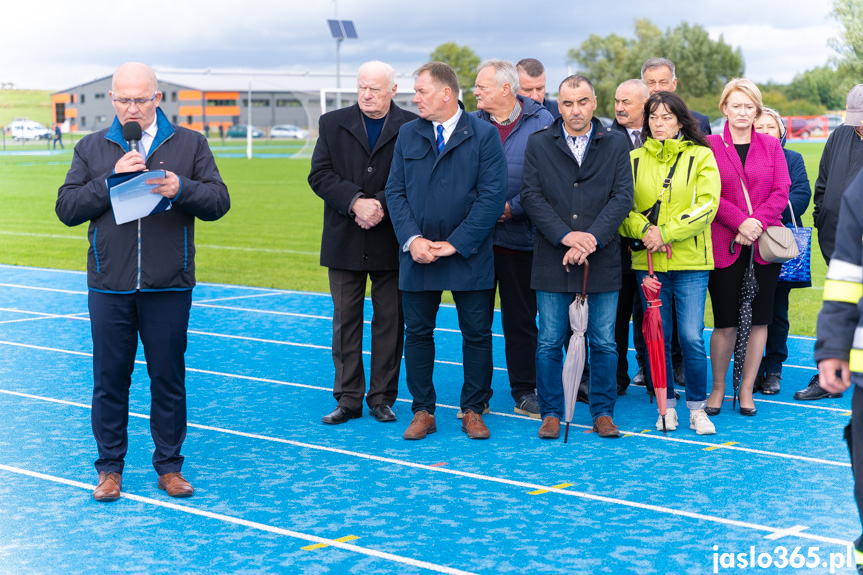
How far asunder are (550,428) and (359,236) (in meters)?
1.70

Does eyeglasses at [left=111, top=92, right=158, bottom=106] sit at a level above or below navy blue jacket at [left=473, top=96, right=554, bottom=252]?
above

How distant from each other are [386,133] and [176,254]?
6.68 ft

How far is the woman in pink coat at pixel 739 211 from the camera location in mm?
6867

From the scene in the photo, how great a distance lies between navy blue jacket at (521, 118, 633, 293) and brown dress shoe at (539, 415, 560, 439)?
77cm

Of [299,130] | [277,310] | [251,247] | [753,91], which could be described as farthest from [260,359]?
[299,130]

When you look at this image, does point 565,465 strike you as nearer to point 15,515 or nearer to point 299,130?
point 15,515

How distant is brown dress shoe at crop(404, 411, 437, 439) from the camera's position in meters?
6.39

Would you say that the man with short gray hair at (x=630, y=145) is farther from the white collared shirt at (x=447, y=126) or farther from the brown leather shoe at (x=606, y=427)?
the white collared shirt at (x=447, y=126)

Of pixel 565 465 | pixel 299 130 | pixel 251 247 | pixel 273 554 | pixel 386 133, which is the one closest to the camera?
pixel 273 554

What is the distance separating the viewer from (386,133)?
271 inches

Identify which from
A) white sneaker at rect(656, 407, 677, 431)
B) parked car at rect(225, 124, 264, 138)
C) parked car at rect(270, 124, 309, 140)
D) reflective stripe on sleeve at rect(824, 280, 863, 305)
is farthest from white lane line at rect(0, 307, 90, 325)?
parked car at rect(225, 124, 264, 138)

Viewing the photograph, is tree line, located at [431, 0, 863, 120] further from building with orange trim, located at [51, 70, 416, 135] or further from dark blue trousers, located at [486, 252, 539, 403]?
dark blue trousers, located at [486, 252, 539, 403]

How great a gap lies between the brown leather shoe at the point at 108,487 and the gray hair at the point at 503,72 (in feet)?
11.1

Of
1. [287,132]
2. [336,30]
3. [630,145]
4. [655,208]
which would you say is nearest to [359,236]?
[655,208]
